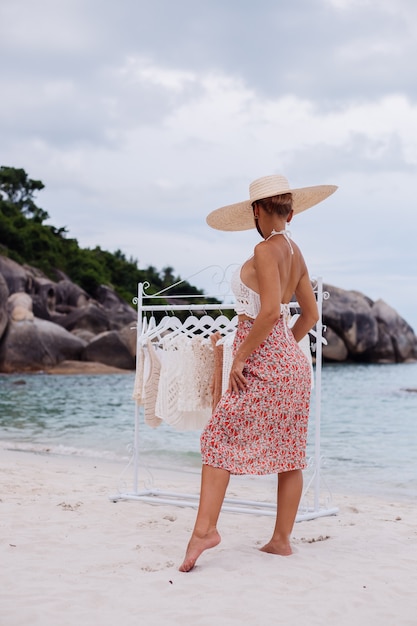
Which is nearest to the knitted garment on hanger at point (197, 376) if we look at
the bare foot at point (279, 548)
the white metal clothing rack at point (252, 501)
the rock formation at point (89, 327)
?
the white metal clothing rack at point (252, 501)

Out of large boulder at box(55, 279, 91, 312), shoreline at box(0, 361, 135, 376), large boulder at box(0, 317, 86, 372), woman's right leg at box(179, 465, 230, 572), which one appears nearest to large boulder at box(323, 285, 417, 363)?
large boulder at box(55, 279, 91, 312)

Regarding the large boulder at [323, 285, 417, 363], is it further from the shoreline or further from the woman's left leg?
the woman's left leg

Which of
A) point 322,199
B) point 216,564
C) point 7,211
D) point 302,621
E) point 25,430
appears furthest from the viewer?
point 7,211

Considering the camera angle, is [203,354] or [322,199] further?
[203,354]

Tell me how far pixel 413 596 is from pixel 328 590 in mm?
368

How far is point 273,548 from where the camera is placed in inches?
163

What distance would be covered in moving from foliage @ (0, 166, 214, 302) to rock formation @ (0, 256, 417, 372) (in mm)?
1941

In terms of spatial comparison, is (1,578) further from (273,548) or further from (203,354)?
(203,354)

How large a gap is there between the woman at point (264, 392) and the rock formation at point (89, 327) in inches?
730

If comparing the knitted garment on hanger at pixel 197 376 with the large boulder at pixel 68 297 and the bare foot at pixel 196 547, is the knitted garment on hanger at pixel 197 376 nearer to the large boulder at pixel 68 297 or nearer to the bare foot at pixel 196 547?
the bare foot at pixel 196 547

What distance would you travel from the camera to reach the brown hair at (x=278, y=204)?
4.09 meters

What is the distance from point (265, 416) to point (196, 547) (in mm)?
715

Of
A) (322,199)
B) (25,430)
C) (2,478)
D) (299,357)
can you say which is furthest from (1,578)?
(25,430)

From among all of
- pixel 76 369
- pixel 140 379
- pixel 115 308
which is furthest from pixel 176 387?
pixel 115 308
